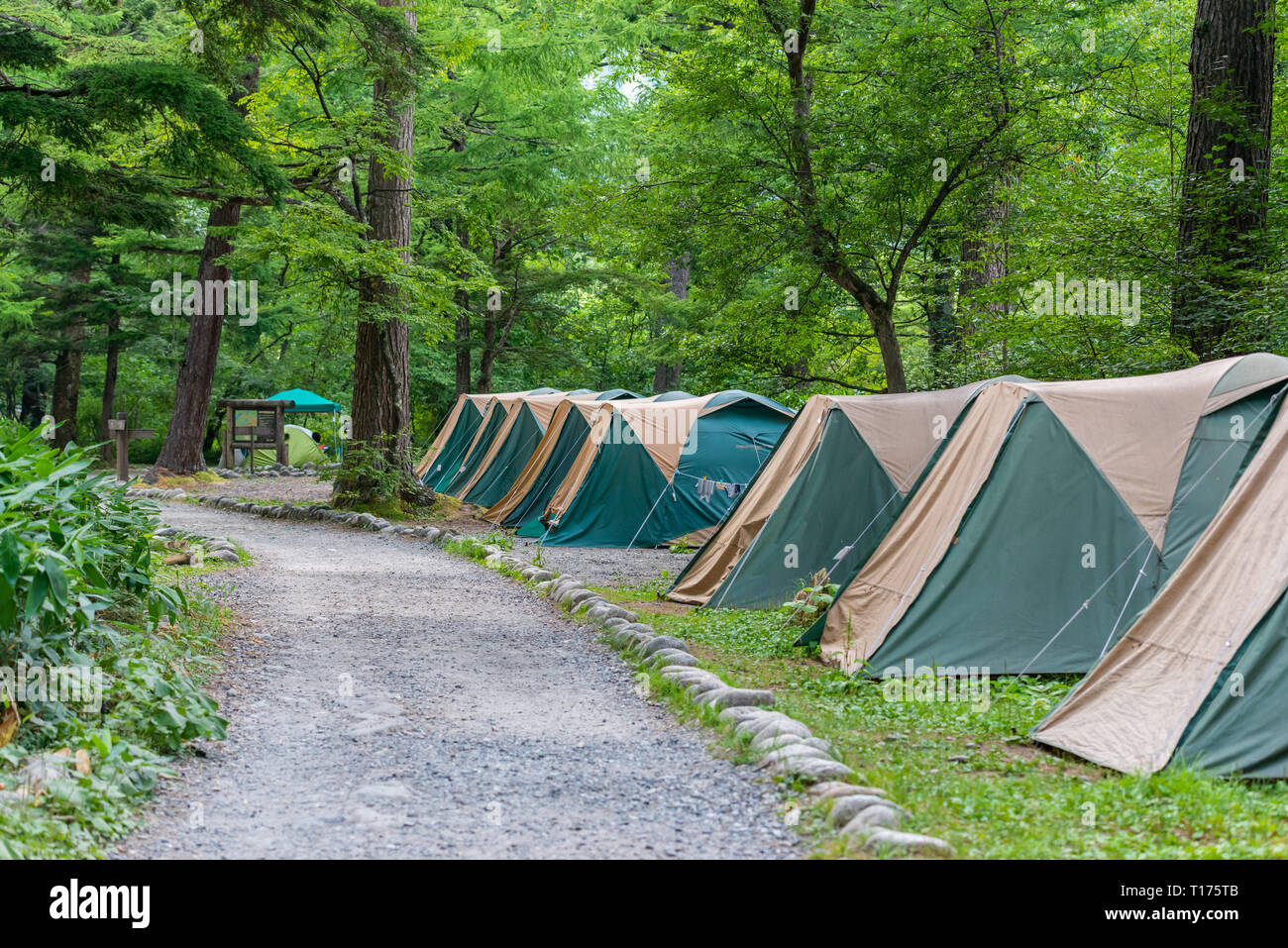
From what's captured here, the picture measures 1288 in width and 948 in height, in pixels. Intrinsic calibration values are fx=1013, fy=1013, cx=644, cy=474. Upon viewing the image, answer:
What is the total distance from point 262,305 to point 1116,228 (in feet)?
66.6

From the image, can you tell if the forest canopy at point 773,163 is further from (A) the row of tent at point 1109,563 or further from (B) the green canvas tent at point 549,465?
(A) the row of tent at point 1109,563

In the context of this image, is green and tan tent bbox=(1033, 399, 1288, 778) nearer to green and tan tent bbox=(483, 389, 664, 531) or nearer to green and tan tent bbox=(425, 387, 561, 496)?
green and tan tent bbox=(483, 389, 664, 531)

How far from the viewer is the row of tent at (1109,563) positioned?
406 centimetres

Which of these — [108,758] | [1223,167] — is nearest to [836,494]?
[1223,167]

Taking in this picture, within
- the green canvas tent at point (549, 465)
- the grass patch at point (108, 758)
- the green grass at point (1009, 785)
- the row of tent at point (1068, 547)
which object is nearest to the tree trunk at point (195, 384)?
the green canvas tent at point (549, 465)

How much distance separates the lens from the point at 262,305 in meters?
23.7

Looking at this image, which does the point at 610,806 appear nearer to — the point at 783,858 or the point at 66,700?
the point at 783,858

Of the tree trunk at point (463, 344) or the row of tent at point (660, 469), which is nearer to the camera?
the row of tent at point (660, 469)

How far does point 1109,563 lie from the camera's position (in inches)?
224

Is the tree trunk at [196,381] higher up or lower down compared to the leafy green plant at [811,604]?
higher up

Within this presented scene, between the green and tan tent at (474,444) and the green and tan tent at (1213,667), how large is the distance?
12.3m

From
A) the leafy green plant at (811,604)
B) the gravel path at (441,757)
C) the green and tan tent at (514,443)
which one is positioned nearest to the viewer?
the gravel path at (441,757)

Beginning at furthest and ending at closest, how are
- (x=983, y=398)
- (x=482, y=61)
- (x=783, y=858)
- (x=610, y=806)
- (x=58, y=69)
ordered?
(x=482, y=61) < (x=58, y=69) < (x=983, y=398) < (x=610, y=806) < (x=783, y=858)
